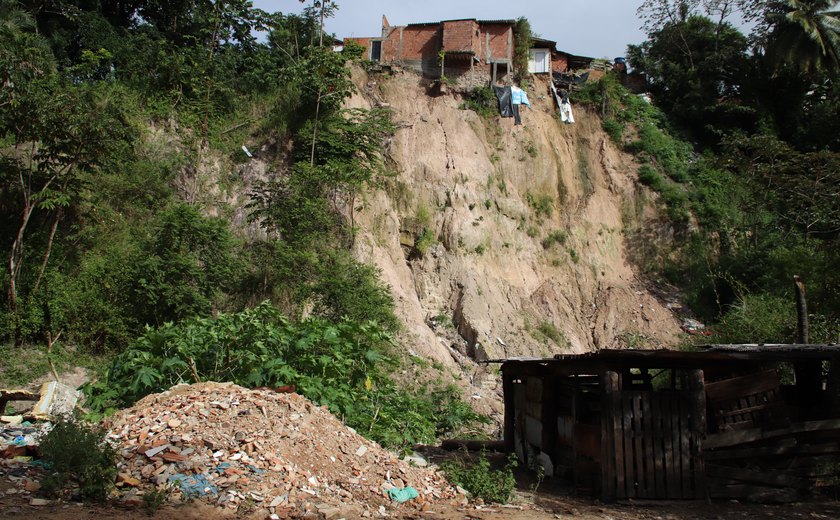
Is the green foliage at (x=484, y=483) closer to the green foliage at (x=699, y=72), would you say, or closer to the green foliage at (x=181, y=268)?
the green foliage at (x=181, y=268)

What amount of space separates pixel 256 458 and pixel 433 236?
14056mm

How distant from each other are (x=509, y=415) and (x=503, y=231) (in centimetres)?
1129

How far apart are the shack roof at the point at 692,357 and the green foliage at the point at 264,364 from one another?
285 centimetres

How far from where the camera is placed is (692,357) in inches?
330

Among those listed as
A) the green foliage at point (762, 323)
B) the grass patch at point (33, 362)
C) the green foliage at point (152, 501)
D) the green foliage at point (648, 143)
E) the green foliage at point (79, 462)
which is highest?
the green foliage at point (648, 143)

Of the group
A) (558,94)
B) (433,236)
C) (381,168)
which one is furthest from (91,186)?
(558,94)

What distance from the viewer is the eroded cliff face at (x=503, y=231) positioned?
19703 millimetres

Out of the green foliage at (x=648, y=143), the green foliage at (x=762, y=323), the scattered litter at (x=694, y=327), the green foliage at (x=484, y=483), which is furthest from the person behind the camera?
the green foliage at (x=648, y=143)

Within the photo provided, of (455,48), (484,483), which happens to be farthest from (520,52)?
(484,483)

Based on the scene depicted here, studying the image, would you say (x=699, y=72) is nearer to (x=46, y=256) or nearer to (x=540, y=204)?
(x=540, y=204)

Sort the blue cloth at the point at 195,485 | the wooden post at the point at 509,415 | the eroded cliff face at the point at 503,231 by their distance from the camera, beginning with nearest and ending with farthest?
1. the blue cloth at the point at 195,485
2. the wooden post at the point at 509,415
3. the eroded cliff face at the point at 503,231

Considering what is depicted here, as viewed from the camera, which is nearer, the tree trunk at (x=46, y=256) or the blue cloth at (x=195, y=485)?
the blue cloth at (x=195, y=485)

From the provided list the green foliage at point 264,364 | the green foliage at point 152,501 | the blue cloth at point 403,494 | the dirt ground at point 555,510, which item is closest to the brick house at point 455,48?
the green foliage at point 264,364

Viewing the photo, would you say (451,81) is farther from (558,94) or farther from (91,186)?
(91,186)
